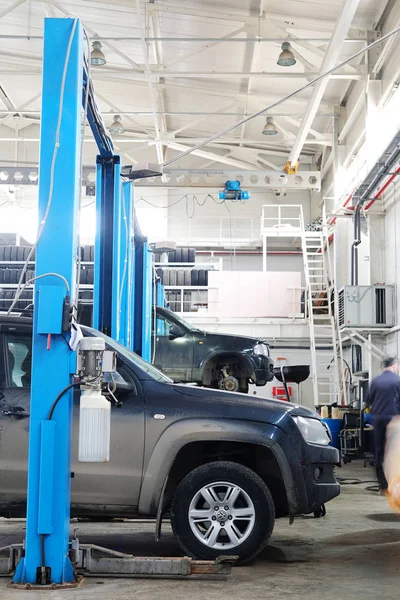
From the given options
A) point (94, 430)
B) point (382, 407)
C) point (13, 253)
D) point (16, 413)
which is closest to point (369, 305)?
point (382, 407)

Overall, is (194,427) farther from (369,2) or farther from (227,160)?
(227,160)

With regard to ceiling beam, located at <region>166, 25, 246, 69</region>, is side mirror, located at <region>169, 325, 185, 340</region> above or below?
below

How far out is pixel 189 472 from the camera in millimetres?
5297

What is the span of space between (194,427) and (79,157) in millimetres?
1963

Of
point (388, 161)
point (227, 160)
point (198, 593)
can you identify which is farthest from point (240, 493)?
point (227, 160)

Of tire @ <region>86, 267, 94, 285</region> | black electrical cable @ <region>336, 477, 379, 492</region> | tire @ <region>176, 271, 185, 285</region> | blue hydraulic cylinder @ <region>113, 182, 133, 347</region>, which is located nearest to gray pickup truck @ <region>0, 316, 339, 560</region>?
blue hydraulic cylinder @ <region>113, 182, 133, 347</region>

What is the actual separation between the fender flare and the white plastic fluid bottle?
2.47ft

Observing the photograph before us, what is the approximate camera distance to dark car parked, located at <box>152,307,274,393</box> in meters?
13.5

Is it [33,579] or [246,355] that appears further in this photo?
[246,355]

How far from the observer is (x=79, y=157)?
16.1 ft

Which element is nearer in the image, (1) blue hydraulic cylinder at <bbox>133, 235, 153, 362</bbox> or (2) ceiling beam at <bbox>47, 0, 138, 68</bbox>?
(1) blue hydraulic cylinder at <bbox>133, 235, 153, 362</bbox>

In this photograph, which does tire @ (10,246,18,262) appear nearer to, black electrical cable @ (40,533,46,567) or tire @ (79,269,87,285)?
tire @ (79,269,87,285)

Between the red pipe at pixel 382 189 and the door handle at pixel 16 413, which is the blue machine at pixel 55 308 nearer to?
the door handle at pixel 16 413

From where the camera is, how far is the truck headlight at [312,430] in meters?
5.39
